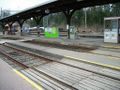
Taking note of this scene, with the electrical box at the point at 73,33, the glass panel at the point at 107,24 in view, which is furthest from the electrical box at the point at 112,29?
the electrical box at the point at 73,33

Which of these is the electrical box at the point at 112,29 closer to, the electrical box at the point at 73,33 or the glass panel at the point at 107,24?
the glass panel at the point at 107,24

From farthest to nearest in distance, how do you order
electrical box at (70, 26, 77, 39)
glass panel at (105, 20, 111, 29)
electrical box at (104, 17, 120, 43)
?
electrical box at (70, 26, 77, 39) < glass panel at (105, 20, 111, 29) < electrical box at (104, 17, 120, 43)

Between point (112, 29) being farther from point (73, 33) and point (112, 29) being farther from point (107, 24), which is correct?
point (73, 33)

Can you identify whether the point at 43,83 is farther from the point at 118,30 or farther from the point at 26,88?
the point at 118,30

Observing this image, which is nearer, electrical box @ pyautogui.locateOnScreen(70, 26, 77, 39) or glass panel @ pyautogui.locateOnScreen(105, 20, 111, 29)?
glass panel @ pyautogui.locateOnScreen(105, 20, 111, 29)

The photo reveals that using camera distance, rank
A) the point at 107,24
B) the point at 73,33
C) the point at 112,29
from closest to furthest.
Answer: the point at 112,29 < the point at 107,24 < the point at 73,33

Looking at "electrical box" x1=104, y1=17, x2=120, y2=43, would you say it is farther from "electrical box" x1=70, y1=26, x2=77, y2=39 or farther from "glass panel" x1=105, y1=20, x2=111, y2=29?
"electrical box" x1=70, y1=26, x2=77, y2=39

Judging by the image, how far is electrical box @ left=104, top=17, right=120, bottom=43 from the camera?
77.3ft

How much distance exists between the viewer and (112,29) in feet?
79.8

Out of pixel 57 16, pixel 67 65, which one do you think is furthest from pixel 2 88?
pixel 57 16

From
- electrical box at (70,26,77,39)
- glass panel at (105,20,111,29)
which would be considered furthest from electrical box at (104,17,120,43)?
electrical box at (70,26,77,39)

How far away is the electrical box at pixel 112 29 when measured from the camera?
2355cm

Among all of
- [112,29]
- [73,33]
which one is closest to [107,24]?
[112,29]

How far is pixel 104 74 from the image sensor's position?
10.4 metres
